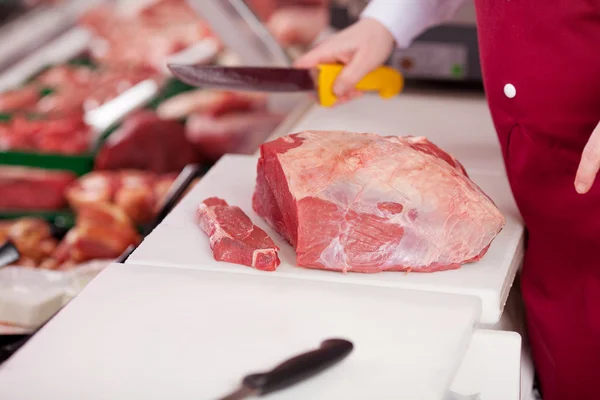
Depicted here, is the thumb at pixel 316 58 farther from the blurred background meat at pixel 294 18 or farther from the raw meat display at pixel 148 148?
the blurred background meat at pixel 294 18

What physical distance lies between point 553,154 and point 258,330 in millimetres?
666

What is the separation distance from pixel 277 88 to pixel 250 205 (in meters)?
0.32

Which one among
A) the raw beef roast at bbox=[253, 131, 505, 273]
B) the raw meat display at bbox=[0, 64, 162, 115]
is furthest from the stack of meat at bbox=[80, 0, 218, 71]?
the raw beef roast at bbox=[253, 131, 505, 273]

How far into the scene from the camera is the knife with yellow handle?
5.90ft

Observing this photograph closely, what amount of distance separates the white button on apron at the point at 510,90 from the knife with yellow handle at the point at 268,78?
17.7 inches

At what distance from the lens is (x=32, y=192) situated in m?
2.52

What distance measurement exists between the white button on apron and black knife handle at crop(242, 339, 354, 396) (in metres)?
0.64

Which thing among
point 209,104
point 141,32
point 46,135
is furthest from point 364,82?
point 141,32

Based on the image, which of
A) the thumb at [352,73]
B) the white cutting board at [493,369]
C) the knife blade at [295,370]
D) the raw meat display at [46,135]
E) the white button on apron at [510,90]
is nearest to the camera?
the knife blade at [295,370]

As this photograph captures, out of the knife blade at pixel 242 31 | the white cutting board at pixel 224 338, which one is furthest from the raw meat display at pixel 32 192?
the white cutting board at pixel 224 338

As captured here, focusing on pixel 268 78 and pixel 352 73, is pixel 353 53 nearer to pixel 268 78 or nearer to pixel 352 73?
pixel 352 73

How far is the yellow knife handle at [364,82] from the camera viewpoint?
75.6 inches

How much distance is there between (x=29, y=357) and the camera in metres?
1.19

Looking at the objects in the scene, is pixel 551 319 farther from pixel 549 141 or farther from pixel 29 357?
pixel 29 357
